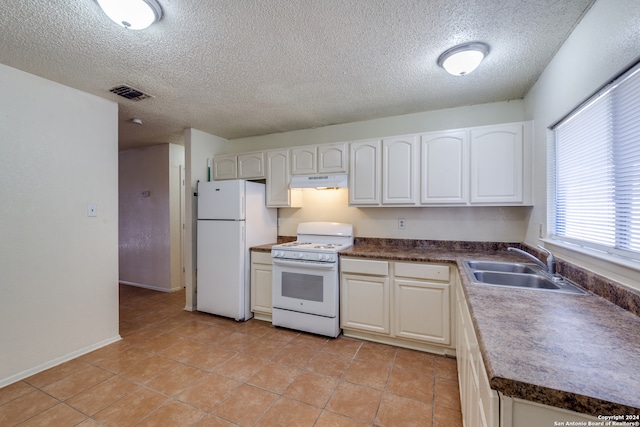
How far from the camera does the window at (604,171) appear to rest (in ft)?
3.94

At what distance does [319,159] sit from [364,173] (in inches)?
22.2

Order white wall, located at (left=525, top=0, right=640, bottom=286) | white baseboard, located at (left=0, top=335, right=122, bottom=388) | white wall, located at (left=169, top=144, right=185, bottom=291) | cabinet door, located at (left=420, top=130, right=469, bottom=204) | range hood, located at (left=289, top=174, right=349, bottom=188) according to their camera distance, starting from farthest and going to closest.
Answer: white wall, located at (left=169, top=144, right=185, bottom=291), range hood, located at (left=289, top=174, right=349, bottom=188), cabinet door, located at (left=420, top=130, right=469, bottom=204), white baseboard, located at (left=0, top=335, right=122, bottom=388), white wall, located at (left=525, top=0, right=640, bottom=286)

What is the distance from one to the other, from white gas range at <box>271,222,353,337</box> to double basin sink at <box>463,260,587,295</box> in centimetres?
124

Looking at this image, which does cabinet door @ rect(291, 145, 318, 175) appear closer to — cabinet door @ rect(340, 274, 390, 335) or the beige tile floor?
cabinet door @ rect(340, 274, 390, 335)

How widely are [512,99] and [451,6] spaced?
1.68 metres

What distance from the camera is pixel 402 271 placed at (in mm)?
2504

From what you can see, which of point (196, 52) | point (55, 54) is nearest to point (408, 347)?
point (196, 52)

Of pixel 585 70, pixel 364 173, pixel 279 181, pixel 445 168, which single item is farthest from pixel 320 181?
pixel 585 70

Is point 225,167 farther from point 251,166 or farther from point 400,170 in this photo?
point 400,170

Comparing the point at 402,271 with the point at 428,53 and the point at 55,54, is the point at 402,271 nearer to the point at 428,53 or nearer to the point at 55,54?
the point at 428,53

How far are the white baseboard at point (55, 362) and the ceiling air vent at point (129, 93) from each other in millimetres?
2359

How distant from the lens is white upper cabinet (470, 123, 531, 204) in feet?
7.81

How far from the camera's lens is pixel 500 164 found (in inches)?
96.4

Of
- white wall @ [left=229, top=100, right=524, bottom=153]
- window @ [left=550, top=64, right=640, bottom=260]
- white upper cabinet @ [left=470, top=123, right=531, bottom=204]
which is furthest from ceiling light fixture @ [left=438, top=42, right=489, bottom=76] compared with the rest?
white wall @ [left=229, top=100, right=524, bottom=153]
